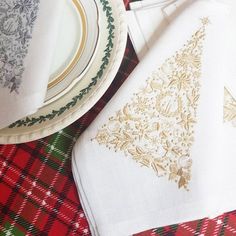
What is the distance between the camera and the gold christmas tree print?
47 centimetres

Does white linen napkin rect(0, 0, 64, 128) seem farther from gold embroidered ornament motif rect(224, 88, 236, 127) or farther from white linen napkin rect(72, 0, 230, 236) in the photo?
gold embroidered ornament motif rect(224, 88, 236, 127)

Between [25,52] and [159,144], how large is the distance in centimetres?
20

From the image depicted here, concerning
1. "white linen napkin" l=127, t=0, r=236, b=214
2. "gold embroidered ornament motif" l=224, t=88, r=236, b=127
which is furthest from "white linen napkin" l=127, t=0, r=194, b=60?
"gold embroidered ornament motif" l=224, t=88, r=236, b=127

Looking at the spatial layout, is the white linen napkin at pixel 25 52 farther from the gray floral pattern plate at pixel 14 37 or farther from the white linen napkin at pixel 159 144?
the white linen napkin at pixel 159 144

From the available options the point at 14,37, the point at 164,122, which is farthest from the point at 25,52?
the point at 164,122

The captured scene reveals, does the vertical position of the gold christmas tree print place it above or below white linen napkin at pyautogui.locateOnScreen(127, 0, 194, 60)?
below

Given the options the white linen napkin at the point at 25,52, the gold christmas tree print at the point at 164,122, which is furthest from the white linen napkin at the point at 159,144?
the white linen napkin at the point at 25,52

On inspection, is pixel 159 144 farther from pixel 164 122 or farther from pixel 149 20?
pixel 149 20

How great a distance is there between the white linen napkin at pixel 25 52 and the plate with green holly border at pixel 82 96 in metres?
0.04

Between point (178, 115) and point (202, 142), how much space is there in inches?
1.8

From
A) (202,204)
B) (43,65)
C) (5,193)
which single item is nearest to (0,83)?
(43,65)

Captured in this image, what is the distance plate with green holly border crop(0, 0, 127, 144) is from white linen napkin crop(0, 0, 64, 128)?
4 centimetres

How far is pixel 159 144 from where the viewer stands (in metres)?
0.47

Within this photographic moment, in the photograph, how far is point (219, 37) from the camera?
49cm
